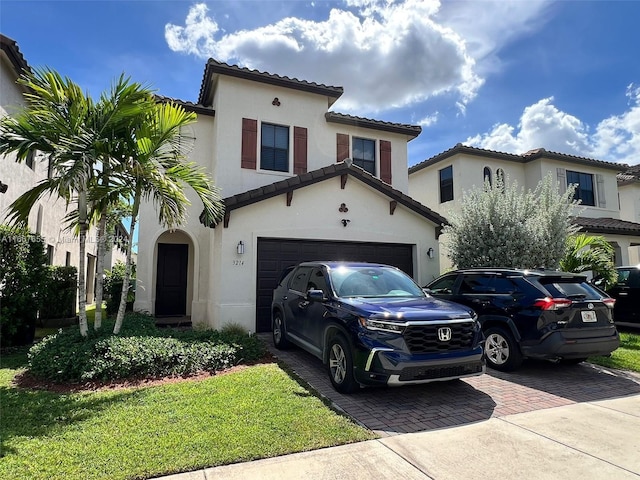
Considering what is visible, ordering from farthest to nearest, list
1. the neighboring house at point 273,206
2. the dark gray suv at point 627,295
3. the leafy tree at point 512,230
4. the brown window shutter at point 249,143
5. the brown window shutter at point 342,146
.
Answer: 1. the brown window shutter at point 342,146
2. the brown window shutter at point 249,143
3. the dark gray suv at point 627,295
4. the neighboring house at point 273,206
5. the leafy tree at point 512,230

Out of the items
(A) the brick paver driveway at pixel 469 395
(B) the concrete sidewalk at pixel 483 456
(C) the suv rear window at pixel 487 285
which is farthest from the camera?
(C) the suv rear window at pixel 487 285

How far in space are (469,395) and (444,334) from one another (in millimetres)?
1200

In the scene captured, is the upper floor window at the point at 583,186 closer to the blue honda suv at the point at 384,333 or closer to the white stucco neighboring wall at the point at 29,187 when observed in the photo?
the blue honda suv at the point at 384,333

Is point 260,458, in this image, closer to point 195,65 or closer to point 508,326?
point 508,326

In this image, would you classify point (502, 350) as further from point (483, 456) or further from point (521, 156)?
point (521, 156)

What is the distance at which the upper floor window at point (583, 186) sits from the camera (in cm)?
1875

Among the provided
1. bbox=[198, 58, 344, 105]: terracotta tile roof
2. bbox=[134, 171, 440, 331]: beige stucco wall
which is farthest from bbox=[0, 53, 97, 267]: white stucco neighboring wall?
bbox=[198, 58, 344, 105]: terracotta tile roof

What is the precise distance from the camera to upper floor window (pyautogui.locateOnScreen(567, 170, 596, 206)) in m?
18.8

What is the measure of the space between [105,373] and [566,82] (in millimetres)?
14129

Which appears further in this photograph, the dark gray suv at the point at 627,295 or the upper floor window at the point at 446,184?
the upper floor window at the point at 446,184

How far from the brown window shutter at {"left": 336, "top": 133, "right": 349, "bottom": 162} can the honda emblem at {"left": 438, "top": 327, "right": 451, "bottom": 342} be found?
30.4ft

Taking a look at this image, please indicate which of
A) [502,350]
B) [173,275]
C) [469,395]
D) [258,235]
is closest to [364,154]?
[258,235]

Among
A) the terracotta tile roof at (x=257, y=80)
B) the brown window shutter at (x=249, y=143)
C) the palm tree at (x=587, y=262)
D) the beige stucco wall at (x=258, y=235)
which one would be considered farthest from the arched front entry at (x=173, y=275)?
the palm tree at (x=587, y=262)

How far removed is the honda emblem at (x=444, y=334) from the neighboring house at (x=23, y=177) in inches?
286
